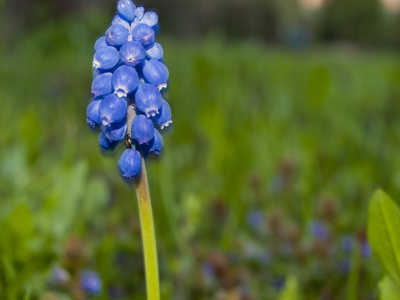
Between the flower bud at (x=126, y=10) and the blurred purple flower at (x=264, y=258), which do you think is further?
the blurred purple flower at (x=264, y=258)

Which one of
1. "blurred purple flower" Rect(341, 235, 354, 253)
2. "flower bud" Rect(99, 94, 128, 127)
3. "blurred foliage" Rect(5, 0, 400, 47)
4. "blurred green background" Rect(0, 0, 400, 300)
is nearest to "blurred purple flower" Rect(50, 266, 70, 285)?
"blurred green background" Rect(0, 0, 400, 300)

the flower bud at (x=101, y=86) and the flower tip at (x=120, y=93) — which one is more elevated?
the flower bud at (x=101, y=86)

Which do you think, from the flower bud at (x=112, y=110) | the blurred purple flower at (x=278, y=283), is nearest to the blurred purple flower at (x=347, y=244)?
the blurred purple flower at (x=278, y=283)

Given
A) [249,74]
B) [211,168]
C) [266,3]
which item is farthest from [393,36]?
[211,168]

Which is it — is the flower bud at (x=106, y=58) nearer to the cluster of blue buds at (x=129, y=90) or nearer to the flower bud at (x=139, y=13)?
the cluster of blue buds at (x=129, y=90)

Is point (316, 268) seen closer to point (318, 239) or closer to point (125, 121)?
point (318, 239)

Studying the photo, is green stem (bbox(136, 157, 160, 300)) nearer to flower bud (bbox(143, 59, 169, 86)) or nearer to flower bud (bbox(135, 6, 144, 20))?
flower bud (bbox(143, 59, 169, 86))

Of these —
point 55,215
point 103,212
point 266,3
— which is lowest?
point 55,215
